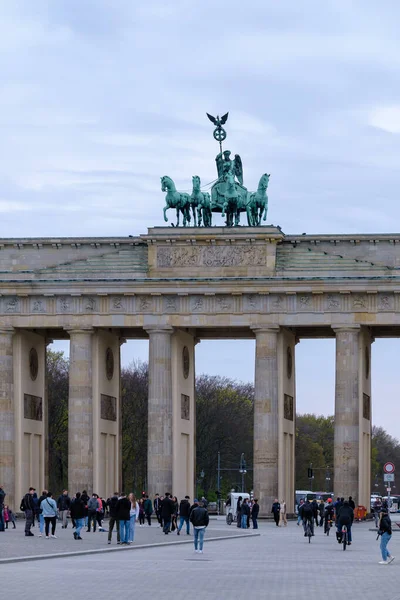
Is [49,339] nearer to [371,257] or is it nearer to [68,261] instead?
[68,261]

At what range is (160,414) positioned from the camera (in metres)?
83.2

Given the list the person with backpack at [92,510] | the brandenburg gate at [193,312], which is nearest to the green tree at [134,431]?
the brandenburg gate at [193,312]

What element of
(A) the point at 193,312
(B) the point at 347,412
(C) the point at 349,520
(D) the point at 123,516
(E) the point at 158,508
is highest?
(A) the point at 193,312

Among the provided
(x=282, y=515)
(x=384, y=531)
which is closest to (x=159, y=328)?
(x=282, y=515)

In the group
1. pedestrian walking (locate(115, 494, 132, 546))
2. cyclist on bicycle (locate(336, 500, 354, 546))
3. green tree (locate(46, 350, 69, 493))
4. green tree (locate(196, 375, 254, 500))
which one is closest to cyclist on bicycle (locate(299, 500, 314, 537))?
cyclist on bicycle (locate(336, 500, 354, 546))

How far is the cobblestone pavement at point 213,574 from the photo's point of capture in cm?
3000

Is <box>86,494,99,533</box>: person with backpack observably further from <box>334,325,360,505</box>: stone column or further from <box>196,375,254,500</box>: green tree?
<box>196,375,254,500</box>: green tree

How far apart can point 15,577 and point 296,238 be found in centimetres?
5188

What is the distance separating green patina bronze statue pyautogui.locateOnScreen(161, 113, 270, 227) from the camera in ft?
277

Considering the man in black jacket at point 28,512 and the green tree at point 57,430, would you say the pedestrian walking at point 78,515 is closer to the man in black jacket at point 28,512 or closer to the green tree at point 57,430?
the man in black jacket at point 28,512

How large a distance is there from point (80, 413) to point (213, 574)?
160 ft

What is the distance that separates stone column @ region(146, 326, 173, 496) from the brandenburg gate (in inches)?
2.1

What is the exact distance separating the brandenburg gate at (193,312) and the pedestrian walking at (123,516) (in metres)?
32.5

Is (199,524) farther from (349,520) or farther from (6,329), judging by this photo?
(6,329)
